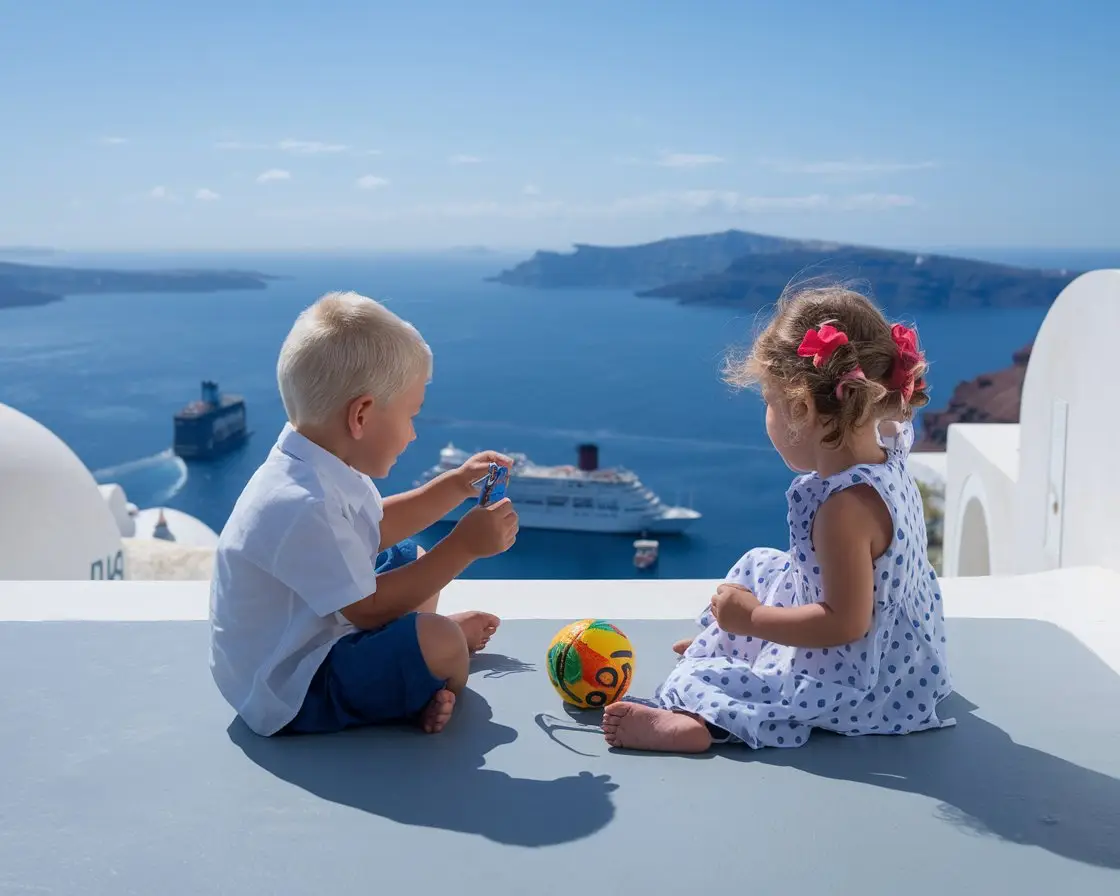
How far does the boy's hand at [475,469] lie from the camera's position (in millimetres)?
2117

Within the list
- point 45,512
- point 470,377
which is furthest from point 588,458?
point 45,512

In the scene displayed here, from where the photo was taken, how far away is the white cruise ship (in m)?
26.8

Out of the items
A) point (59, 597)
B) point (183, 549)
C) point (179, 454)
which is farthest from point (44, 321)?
point (59, 597)

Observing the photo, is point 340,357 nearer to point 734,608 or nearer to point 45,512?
point 734,608

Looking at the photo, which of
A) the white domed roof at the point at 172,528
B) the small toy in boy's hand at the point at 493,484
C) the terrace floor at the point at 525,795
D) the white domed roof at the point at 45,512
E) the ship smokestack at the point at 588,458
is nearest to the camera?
the terrace floor at the point at 525,795

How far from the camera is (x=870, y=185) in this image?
1228 inches

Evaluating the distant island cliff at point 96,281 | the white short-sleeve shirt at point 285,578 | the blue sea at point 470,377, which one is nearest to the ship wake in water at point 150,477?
the blue sea at point 470,377

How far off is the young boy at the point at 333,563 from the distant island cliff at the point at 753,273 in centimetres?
2465

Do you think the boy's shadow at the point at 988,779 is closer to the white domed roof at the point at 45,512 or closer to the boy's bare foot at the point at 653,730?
the boy's bare foot at the point at 653,730

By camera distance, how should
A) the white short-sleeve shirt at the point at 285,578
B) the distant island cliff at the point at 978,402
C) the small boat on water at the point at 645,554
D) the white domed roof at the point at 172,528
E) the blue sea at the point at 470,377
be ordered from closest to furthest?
the white short-sleeve shirt at the point at 285,578
the white domed roof at the point at 172,528
the small boat on water at the point at 645,554
the distant island cliff at the point at 978,402
the blue sea at the point at 470,377

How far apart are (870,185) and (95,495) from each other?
90.4ft

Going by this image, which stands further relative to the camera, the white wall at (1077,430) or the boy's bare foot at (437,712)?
the white wall at (1077,430)

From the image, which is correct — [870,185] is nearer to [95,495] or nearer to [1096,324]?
[95,495]

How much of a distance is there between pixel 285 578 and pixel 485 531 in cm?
32
